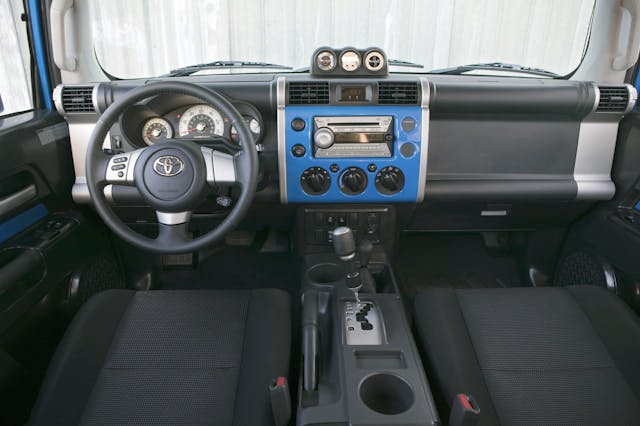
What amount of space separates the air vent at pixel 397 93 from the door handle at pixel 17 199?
142 cm

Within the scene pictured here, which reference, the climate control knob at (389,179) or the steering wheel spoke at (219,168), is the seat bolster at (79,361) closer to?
the steering wheel spoke at (219,168)

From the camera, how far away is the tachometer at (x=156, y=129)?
5.81 ft

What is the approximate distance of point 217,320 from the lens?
144 centimetres

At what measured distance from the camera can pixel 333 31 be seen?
7.22 ft

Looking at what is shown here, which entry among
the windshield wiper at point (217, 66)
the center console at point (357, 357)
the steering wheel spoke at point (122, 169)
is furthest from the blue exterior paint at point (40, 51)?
the center console at point (357, 357)

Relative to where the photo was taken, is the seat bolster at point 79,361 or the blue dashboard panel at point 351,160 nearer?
the seat bolster at point 79,361

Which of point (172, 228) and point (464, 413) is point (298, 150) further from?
point (464, 413)

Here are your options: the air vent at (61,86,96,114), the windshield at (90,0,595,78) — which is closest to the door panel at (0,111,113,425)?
the air vent at (61,86,96,114)

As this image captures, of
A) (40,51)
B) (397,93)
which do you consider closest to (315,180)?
(397,93)

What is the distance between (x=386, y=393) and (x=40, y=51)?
2068mm

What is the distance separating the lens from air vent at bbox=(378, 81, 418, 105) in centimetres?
170

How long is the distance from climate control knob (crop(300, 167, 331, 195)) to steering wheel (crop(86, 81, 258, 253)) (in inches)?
17.0

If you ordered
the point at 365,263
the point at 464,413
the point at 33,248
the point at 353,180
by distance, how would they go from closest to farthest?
1. the point at 464,413
2. the point at 33,248
3. the point at 365,263
4. the point at 353,180

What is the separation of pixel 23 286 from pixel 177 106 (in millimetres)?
860
